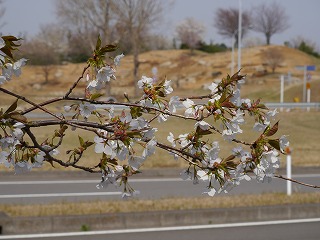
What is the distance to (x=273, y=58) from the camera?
52.2 meters

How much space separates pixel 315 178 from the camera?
12633 millimetres

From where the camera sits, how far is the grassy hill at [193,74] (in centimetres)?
4031

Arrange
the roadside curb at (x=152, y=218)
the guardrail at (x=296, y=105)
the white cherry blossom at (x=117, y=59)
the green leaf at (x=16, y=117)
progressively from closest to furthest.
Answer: the green leaf at (x=16, y=117), the white cherry blossom at (x=117, y=59), the roadside curb at (x=152, y=218), the guardrail at (x=296, y=105)

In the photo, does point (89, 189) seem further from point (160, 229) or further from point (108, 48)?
point (108, 48)

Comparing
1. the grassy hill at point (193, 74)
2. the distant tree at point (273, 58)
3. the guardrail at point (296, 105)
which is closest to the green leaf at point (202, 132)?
the guardrail at point (296, 105)

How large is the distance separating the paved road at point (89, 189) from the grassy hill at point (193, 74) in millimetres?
26118

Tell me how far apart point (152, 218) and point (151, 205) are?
26.0 inches

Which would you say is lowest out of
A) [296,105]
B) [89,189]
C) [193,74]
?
[193,74]

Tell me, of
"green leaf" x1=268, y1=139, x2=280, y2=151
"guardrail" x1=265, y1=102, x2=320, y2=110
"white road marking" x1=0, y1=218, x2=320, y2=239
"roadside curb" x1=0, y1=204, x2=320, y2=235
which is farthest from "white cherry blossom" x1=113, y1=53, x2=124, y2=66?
"guardrail" x1=265, y1=102, x2=320, y2=110

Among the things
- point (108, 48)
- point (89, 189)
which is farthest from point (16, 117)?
point (89, 189)

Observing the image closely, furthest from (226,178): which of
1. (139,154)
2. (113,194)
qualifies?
(113,194)

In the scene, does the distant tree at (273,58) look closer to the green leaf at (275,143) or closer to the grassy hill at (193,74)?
the grassy hill at (193,74)

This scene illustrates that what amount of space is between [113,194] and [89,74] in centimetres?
861

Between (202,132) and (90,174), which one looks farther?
(90,174)
